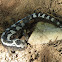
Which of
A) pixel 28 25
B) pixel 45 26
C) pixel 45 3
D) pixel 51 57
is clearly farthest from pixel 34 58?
pixel 45 3

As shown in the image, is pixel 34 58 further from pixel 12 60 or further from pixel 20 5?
pixel 20 5

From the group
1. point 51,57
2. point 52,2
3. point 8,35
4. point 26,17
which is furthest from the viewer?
point 26,17

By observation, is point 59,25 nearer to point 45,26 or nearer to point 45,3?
point 45,26

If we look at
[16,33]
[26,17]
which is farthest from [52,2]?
[16,33]

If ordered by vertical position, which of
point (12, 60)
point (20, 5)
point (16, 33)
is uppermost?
point (20, 5)

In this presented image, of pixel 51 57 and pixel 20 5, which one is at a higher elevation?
pixel 20 5

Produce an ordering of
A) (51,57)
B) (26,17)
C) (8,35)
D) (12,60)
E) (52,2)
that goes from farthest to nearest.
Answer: (26,17), (52,2), (8,35), (12,60), (51,57)

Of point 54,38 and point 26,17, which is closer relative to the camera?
point 54,38
